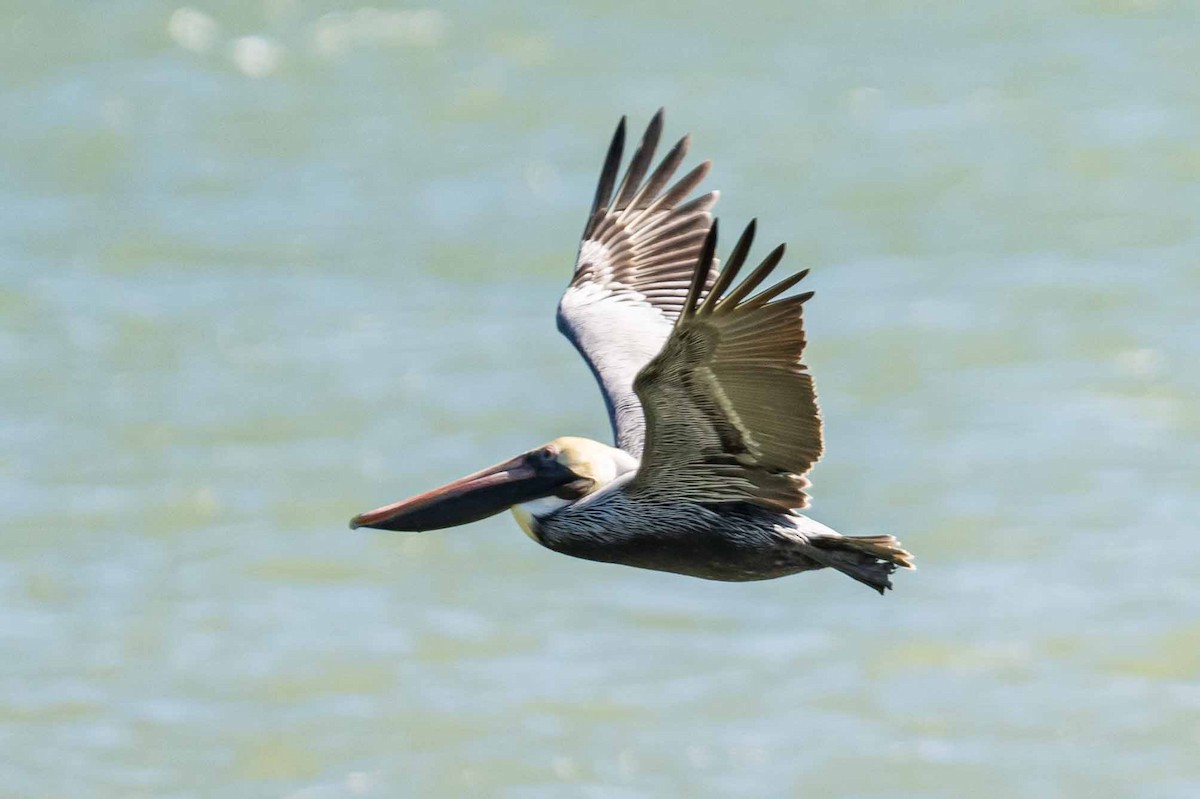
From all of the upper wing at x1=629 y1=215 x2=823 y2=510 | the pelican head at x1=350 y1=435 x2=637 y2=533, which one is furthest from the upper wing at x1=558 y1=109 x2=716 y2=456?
the upper wing at x1=629 y1=215 x2=823 y2=510

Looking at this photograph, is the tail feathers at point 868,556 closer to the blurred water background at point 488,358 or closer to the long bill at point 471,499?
the long bill at point 471,499

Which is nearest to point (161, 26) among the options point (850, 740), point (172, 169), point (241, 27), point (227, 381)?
point (241, 27)

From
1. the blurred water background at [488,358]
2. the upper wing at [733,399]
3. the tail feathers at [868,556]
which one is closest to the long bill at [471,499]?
the upper wing at [733,399]

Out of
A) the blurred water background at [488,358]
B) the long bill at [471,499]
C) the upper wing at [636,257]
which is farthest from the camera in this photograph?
the blurred water background at [488,358]

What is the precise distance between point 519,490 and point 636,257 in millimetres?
1825

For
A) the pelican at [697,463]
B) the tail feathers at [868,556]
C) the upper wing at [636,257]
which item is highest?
the upper wing at [636,257]

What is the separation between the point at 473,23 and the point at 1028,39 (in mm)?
5664

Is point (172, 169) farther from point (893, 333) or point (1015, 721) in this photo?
point (1015, 721)

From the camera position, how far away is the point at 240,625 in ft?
54.6

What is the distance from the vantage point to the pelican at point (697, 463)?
277 inches

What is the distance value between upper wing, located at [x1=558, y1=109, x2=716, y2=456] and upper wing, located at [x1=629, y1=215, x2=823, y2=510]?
1.47 metres

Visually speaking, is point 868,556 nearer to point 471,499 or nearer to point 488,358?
point 471,499

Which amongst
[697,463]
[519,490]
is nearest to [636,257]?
[519,490]

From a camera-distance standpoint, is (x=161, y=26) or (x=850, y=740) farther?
(x=161, y=26)
